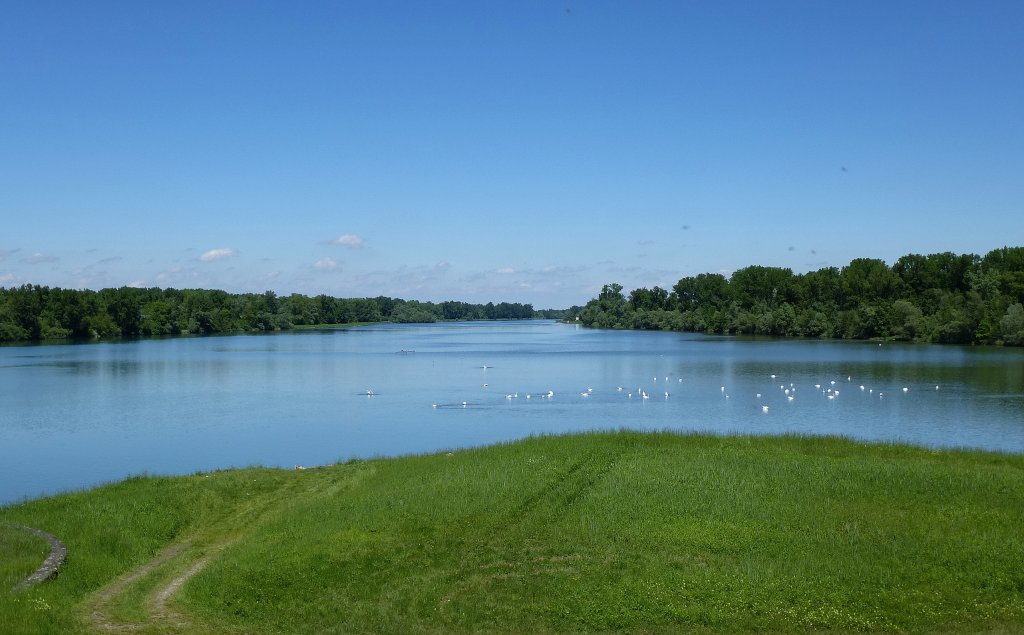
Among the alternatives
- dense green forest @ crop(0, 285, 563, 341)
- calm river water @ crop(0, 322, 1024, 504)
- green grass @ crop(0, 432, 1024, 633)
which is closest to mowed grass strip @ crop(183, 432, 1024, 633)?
green grass @ crop(0, 432, 1024, 633)

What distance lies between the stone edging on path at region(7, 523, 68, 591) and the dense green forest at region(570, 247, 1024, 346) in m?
111

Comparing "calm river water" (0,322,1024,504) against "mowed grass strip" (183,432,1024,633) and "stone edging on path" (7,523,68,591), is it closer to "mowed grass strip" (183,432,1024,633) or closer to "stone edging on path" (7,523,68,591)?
"stone edging on path" (7,523,68,591)

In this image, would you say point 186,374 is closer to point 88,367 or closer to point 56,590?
point 88,367

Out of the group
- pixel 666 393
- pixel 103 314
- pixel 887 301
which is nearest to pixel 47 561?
pixel 666 393

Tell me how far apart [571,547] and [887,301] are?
141 m

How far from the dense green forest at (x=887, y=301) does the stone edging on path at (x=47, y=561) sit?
111 metres

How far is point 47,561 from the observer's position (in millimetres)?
15883

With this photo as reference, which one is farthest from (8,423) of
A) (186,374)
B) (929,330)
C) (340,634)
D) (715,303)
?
(715,303)

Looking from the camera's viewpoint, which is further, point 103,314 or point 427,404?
point 103,314

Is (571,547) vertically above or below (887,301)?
below

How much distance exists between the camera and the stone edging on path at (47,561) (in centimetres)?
1471

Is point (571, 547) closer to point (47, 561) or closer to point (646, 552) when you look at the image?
point (646, 552)

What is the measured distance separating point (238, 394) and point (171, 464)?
28.6m

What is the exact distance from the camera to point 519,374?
8206 centimetres
